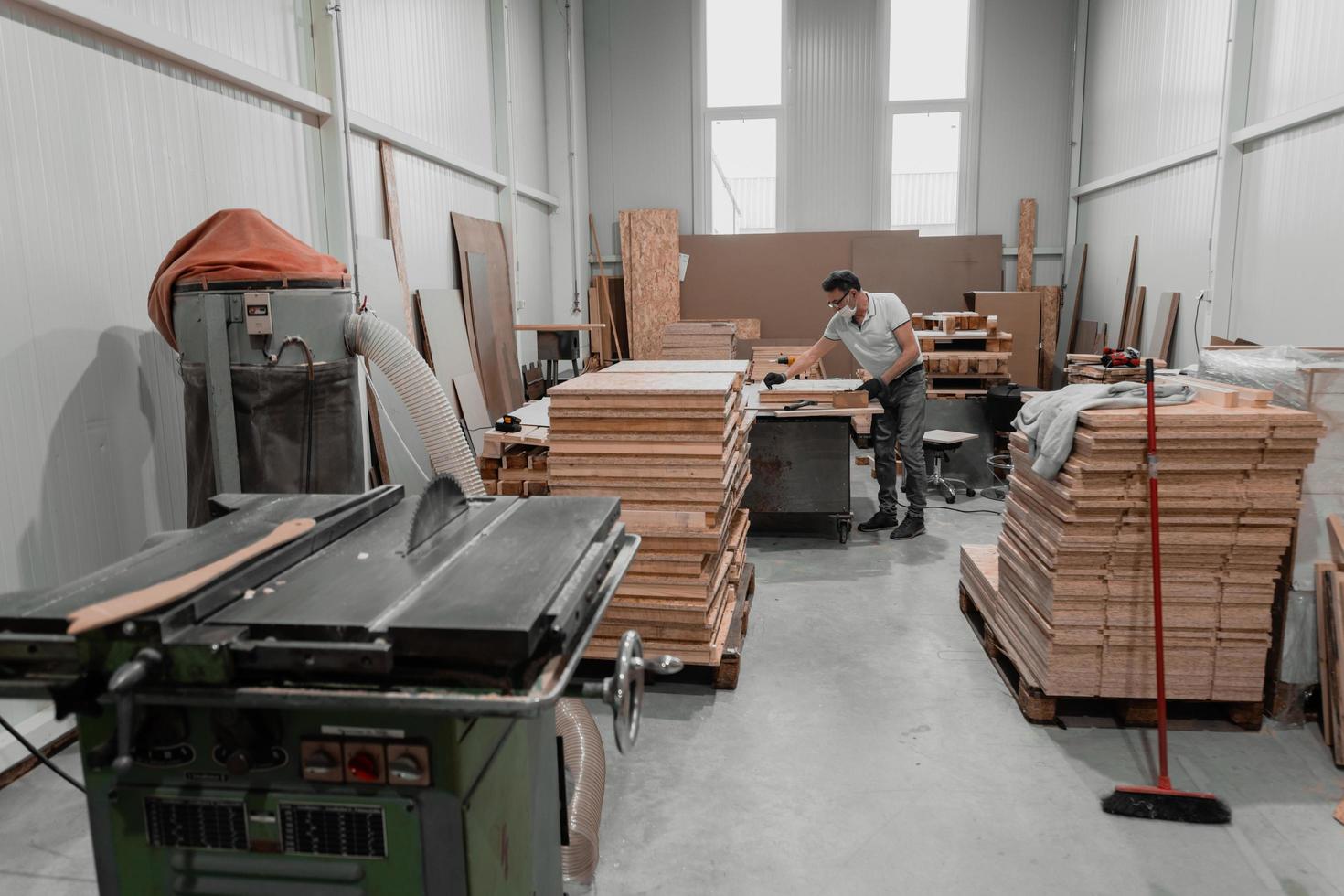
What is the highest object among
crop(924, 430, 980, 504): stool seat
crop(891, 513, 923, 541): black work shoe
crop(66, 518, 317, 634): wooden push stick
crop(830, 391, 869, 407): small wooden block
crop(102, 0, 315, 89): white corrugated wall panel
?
crop(102, 0, 315, 89): white corrugated wall panel

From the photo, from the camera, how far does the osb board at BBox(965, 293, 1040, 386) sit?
33.9 ft

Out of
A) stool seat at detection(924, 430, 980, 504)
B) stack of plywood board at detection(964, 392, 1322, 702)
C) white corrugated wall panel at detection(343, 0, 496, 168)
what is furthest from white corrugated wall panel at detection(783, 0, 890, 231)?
stack of plywood board at detection(964, 392, 1322, 702)

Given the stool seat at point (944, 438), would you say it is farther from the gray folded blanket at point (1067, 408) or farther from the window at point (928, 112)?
the window at point (928, 112)

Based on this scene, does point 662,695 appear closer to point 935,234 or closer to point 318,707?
point 318,707

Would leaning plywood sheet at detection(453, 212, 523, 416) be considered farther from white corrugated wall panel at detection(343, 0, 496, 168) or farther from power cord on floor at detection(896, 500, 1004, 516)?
power cord on floor at detection(896, 500, 1004, 516)

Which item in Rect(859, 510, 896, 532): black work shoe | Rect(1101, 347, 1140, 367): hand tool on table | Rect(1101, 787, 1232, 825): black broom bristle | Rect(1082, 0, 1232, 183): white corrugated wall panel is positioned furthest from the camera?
Rect(1082, 0, 1232, 183): white corrugated wall panel

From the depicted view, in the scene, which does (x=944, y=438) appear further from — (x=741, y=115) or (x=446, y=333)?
(x=741, y=115)

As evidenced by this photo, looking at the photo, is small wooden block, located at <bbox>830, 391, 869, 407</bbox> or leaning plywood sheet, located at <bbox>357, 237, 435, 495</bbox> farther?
small wooden block, located at <bbox>830, 391, 869, 407</bbox>

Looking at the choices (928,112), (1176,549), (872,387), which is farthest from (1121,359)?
(928,112)

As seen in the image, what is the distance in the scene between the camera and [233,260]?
3438mm

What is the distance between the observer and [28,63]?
11.1 feet

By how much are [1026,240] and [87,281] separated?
33.5 ft

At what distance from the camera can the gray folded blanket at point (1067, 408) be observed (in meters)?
3.51

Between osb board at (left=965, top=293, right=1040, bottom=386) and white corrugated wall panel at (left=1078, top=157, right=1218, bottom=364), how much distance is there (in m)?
0.74
